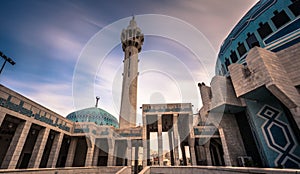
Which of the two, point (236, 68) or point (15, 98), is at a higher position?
point (236, 68)

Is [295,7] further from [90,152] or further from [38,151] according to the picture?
[38,151]

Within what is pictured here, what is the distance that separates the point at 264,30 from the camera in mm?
15250

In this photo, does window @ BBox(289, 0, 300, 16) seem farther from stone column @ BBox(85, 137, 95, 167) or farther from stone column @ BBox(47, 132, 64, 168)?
stone column @ BBox(47, 132, 64, 168)

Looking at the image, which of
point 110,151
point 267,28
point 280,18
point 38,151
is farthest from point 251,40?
point 38,151

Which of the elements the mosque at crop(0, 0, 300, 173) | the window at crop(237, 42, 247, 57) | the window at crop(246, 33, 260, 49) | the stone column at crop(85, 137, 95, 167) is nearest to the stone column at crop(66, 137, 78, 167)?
the mosque at crop(0, 0, 300, 173)

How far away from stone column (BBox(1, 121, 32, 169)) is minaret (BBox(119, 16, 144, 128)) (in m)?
16.6

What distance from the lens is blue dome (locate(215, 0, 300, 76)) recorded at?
13.0m

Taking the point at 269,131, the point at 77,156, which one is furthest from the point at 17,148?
the point at 269,131

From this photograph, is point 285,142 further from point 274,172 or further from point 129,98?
point 129,98

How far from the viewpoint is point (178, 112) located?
2523 cm

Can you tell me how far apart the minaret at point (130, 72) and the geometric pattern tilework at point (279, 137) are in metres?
22.9

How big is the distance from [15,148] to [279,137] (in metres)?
27.0

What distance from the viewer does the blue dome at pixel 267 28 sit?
42.7ft

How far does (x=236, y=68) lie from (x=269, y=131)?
22.3ft
